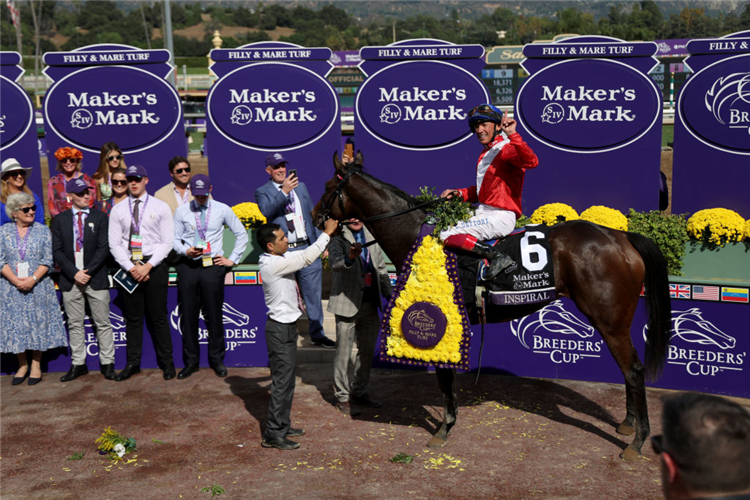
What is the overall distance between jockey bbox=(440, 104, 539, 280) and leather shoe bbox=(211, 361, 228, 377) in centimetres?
329

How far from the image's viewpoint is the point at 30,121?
9.35 m

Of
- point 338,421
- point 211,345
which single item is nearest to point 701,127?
point 338,421

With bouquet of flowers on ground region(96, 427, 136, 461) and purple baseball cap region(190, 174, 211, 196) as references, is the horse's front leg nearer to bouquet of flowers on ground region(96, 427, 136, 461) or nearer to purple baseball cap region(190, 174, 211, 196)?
bouquet of flowers on ground region(96, 427, 136, 461)

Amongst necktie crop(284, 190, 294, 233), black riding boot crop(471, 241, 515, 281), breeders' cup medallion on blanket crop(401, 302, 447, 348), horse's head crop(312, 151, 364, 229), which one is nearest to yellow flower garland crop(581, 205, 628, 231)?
black riding boot crop(471, 241, 515, 281)

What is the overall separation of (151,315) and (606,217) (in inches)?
202

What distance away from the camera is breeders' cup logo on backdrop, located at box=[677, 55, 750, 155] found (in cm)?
788

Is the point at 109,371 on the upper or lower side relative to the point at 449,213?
lower

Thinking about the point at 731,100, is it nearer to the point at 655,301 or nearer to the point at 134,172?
the point at 655,301

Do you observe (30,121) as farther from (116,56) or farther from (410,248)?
(410,248)

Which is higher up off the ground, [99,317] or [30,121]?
[30,121]

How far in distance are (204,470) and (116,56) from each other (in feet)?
19.0

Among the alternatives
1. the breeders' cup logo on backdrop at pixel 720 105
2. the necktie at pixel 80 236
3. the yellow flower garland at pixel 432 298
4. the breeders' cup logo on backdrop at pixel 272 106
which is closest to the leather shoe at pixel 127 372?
the necktie at pixel 80 236

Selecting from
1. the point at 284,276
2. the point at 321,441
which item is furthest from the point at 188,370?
the point at 284,276

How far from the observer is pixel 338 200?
642 centimetres
